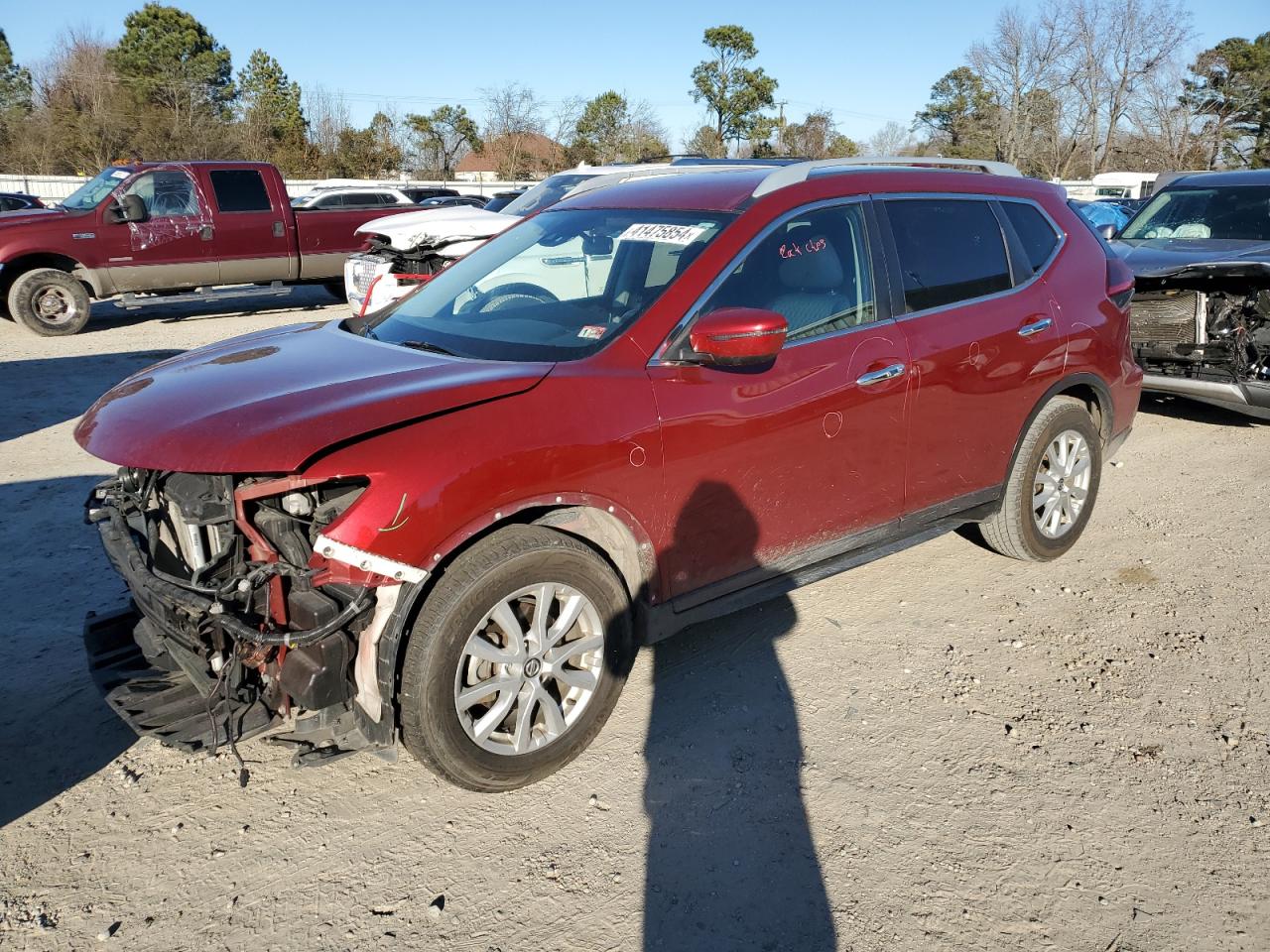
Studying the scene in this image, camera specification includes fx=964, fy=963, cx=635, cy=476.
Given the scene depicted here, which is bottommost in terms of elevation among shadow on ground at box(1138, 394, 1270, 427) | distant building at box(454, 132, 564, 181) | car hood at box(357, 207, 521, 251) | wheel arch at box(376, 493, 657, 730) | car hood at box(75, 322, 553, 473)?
shadow on ground at box(1138, 394, 1270, 427)

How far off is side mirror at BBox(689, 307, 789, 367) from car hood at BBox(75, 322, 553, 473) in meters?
0.56

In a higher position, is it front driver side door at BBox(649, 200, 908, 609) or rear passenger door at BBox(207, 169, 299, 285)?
rear passenger door at BBox(207, 169, 299, 285)

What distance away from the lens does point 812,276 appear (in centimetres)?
385

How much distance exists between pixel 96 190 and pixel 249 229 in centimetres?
→ 203

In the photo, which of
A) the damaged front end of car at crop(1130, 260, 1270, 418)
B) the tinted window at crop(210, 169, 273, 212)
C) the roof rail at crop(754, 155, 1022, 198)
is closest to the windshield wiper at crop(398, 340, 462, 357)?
the roof rail at crop(754, 155, 1022, 198)

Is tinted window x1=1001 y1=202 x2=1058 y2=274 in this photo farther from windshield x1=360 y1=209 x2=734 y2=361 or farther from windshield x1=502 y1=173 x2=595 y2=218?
windshield x1=502 y1=173 x2=595 y2=218

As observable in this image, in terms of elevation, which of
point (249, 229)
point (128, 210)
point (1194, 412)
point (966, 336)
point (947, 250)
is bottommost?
point (1194, 412)

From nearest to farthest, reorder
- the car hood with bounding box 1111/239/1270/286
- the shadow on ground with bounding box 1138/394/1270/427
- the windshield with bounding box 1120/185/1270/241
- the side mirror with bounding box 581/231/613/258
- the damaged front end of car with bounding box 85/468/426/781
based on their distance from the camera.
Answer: the damaged front end of car with bounding box 85/468/426/781, the side mirror with bounding box 581/231/613/258, the car hood with bounding box 1111/239/1270/286, the shadow on ground with bounding box 1138/394/1270/427, the windshield with bounding box 1120/185/1270/241

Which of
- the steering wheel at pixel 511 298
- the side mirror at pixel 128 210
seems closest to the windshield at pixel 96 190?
the side mirror at pixel 128 210

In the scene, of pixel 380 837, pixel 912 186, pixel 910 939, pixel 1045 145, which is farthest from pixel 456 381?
pixel 1045 145

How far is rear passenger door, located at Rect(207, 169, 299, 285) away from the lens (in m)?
13.3

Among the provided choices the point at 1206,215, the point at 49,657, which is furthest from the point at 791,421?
the point at 1206,215

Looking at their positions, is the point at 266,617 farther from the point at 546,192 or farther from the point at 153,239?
the point at 153,239

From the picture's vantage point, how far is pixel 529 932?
2.65 metres
